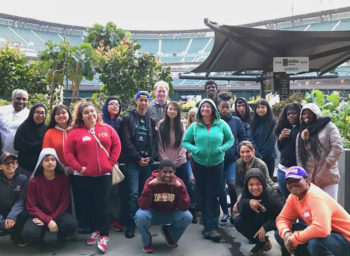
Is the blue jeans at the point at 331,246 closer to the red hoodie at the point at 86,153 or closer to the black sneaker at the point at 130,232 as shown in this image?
the black sneaker at the point at 130,232

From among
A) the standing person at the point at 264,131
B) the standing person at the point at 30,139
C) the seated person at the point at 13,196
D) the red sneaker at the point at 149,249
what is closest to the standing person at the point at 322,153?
the standing person at the point at 264,131

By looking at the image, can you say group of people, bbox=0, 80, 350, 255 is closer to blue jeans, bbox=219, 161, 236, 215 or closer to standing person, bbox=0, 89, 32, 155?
standing person, bbox=0, 89, 32, 155

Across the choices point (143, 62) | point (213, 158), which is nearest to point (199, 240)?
point (213, 158)

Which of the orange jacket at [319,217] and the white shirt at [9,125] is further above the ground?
the white shirt at [9,125]

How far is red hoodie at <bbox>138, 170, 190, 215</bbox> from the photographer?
12.5 feet

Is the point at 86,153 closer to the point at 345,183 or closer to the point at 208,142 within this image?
the point at 208,142

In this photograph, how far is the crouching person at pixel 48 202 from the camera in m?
3.75

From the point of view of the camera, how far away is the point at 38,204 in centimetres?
392

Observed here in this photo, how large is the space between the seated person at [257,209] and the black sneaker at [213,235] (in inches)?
16.4

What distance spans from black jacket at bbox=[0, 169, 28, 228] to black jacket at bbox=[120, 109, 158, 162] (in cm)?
127

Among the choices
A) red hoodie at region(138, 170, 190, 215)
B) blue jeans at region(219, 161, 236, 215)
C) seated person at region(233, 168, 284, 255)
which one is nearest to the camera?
seated person at region(233, 168, 284, 255)

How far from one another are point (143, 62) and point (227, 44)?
2.28 m

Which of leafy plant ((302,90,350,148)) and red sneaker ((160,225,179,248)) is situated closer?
red sneaker ((160,225,179,248))

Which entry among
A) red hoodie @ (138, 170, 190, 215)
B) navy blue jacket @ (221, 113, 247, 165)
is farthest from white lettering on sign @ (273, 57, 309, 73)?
red hoodie @ (138, 170, 190, 215)
